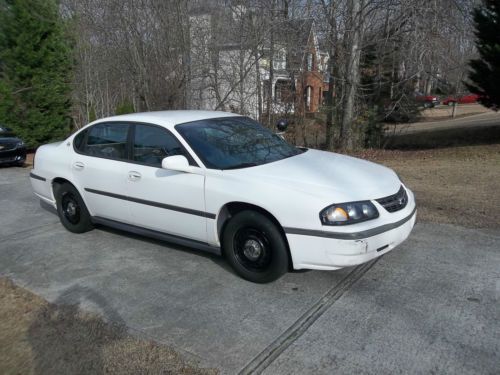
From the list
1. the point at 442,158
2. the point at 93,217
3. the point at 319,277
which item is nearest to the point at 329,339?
the point at 319,277

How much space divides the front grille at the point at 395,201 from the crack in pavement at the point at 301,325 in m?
0.70

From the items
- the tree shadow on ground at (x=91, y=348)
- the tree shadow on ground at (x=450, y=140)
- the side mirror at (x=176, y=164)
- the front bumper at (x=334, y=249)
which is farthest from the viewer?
the tree shadow on ground at (x=450, y=140)

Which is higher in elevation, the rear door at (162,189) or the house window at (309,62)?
the house window at (309,62)

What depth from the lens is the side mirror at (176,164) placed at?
4.06m

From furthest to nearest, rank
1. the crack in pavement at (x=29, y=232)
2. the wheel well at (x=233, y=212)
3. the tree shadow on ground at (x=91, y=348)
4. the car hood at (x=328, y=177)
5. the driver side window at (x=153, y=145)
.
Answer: the crack in pavement at (x=29, y=232) < the driver side window at (x=153, y=145) < the wheel well at (x=233, y=212) < the car hood at (x=328, y=177) < the tree shadow on ground at (x=91, y=348)

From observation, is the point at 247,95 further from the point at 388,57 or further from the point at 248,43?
the point at 388,57

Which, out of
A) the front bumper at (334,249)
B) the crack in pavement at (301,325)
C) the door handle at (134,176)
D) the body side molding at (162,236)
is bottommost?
the crack in pavement at (301,325)

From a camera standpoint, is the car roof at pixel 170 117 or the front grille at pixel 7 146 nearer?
the car roof at pixel 170 117

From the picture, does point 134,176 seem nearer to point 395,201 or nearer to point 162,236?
point 162,236

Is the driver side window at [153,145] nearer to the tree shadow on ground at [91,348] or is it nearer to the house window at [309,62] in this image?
the tree shadow on ground at [91,348]

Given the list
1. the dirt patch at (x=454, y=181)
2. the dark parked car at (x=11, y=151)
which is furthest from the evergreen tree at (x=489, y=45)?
the dark parked car at (x=11, y=151)

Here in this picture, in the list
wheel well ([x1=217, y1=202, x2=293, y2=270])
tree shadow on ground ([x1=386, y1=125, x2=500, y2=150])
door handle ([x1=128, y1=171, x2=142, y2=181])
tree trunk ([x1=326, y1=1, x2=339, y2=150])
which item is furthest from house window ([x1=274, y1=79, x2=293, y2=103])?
wheel well ([x1=217, y1=202, x2=293, y2=270])

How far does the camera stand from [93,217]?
5.26 m

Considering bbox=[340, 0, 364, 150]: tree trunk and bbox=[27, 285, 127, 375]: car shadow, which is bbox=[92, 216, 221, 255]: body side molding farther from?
bbox=[340, 0, 364, 150]: tree trunk
